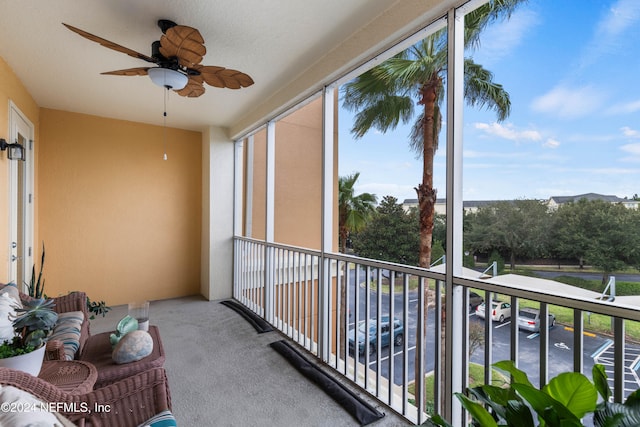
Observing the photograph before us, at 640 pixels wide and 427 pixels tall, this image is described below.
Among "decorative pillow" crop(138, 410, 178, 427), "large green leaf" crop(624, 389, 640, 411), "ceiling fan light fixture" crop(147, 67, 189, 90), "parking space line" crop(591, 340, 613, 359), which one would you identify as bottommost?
"decorative pillow" crop(138, 410, 178, 427)

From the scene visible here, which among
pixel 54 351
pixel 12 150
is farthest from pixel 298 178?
pixel 54 351

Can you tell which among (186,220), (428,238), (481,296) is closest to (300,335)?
(428,238)

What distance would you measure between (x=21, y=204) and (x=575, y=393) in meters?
4.69

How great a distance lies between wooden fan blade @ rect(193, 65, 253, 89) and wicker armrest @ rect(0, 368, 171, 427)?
1.77 meters

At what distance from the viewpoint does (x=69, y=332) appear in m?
2.03

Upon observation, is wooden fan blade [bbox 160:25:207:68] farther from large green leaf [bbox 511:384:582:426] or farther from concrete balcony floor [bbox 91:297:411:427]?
concrete balcony floor [bbox 91:297:411:427]

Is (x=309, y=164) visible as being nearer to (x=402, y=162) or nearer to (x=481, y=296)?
(x=402, y=162)

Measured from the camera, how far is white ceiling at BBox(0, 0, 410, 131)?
1955 mm

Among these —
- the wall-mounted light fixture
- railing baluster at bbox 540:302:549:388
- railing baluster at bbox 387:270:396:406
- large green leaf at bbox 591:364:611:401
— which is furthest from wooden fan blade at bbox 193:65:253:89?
large green leaf at bbox 591:364:611:401

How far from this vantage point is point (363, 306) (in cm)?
254

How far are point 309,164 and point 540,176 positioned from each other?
4.26 metres

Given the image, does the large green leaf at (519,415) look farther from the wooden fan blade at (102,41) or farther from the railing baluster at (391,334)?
the wooden fan blade at (102,41)

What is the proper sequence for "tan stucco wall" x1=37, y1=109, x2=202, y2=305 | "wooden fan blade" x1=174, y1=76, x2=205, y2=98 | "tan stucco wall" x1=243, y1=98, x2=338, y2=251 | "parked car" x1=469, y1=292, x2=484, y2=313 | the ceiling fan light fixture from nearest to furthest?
"parked car" x1=469, y1=292, x2=484, y2=313, the ceiling fan light fixture, "wooden fan blade" x1=174, y1=76, x2=205, y2=98, "tan stucco wall" x1=37, y1=109, x2=202, y2=305, "tan stucco wall" x1=243, y1=98, x2=338, y2=251

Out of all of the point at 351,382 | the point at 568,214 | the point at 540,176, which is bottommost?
the point at 351,382
